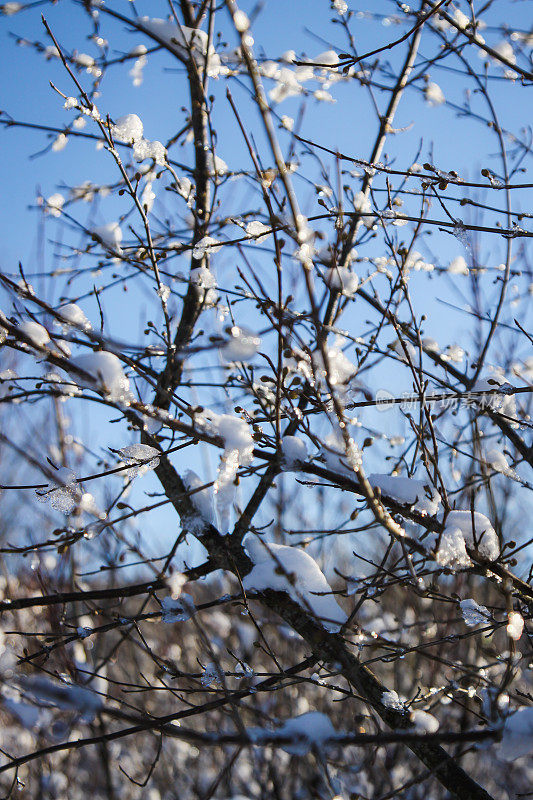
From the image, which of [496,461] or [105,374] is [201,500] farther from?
[496,461]

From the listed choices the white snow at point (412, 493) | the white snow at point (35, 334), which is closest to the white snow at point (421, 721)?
the white snow at point (412, 493)

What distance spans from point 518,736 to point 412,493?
0.80 metres

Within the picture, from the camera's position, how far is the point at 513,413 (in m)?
2.44

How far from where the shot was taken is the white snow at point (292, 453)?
1.81 metres

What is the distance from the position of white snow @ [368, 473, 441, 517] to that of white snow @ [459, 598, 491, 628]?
37cm

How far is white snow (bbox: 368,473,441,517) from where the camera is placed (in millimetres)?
1943

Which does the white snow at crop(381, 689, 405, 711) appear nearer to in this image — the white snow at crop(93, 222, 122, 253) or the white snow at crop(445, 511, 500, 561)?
the white snow at crop(445, 511, 500, 561)

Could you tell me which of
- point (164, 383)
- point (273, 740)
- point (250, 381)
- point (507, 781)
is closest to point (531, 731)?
point (273, 740)

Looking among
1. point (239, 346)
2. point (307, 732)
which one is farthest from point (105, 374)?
point (307, 732)

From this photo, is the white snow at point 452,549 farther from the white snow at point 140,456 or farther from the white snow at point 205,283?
the white snow at point 205,283

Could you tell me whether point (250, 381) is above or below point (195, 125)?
below

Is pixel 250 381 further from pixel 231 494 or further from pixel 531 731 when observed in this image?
pixel 531 731

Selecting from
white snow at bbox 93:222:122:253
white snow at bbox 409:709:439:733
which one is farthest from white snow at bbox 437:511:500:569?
white snow at bbox 93:222:122:253

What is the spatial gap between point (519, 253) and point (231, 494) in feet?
8.71
